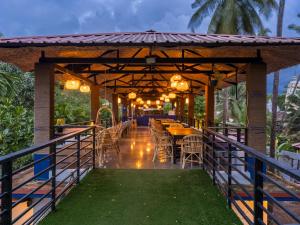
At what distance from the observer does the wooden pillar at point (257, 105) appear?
606cm

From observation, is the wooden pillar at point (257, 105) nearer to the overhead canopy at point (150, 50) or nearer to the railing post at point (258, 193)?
the overhead canopy at point (150, 50)

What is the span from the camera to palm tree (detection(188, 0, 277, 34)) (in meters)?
17.0

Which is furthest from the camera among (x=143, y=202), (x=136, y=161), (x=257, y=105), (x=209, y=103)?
(x=209, y=103)

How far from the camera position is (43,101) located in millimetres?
6008

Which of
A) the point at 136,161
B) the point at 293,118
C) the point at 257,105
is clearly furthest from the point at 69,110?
the point at 293,118

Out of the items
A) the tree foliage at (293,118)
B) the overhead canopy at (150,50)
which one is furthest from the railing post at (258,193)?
the tree foliage at (293,118)

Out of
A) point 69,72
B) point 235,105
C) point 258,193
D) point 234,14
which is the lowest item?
point 258,193

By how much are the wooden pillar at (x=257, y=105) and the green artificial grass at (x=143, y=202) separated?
1384mm

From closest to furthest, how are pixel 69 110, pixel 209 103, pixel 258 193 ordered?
pixel 258 193
pixel 209 103
pixel 69 110

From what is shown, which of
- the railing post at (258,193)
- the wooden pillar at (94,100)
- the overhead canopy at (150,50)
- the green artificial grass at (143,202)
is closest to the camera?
the railing post at (258,193)

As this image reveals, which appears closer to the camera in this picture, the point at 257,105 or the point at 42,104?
the point at 42,104

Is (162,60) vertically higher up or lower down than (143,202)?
higher up

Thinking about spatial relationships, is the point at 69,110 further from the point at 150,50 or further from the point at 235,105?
the point at 235,105

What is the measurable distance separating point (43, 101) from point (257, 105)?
4.44 m
